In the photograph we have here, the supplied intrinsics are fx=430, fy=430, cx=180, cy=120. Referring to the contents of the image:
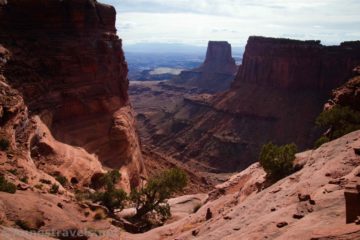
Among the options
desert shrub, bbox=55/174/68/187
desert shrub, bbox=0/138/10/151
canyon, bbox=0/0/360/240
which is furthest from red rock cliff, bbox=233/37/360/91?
desert shrub, bbox=0/138/10/151

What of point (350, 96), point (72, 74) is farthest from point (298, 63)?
point (72, 74)

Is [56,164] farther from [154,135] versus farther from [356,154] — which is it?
[154,135]

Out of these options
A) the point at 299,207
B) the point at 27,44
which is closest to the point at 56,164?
the point at 27,44

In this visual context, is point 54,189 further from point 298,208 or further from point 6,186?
point 298,208

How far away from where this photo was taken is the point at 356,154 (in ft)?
96.0

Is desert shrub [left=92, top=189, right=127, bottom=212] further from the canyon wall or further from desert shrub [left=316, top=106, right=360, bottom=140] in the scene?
the canyon wall

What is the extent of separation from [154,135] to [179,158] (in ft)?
73.3

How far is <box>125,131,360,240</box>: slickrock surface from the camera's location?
1961 cm

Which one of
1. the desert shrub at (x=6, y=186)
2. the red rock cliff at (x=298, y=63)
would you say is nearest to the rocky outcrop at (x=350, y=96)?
the desert shrub at (x=6, y=186)

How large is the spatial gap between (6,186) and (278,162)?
21.6 meters

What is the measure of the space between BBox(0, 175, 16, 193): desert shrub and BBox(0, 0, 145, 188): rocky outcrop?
18.3 meters

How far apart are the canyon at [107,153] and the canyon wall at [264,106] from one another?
537 millimetres

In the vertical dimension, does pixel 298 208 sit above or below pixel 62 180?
above

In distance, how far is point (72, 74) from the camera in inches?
2239
